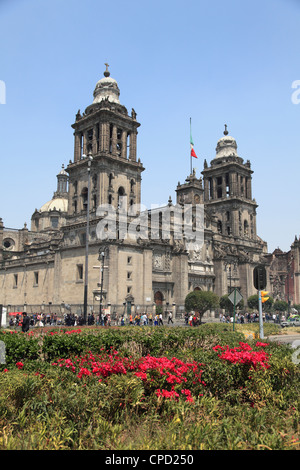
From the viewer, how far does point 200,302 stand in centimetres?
4797

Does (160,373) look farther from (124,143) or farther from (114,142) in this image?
(124,143)

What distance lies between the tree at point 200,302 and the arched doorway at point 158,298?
3741mm

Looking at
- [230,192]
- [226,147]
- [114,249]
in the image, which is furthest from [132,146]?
[226,147]

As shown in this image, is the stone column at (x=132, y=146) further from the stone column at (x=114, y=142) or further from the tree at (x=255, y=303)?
the tree at (x=255, y=303)

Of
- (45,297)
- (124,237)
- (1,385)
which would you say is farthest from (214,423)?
(45,297)

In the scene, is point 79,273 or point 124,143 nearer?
point 79,273

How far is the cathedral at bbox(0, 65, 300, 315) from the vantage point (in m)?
44.4

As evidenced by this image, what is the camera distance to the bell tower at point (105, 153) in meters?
48.6

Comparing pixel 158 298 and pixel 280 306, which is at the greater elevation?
pixel 158 298

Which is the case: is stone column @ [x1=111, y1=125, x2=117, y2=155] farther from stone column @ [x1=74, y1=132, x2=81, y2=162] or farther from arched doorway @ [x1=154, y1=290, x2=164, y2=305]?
arched doorway @ [x1=154, y1=290, x2=164, y2=305]

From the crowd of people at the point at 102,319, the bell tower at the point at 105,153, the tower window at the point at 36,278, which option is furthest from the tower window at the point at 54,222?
the crowd of people at the point at 102,319

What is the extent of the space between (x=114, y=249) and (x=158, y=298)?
37.7ft

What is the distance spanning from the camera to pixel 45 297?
2036 inches
